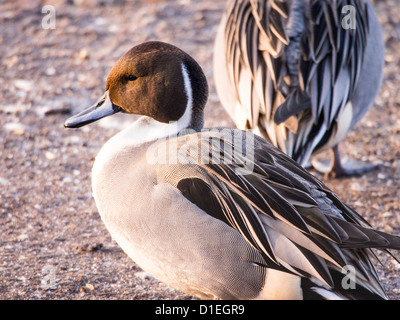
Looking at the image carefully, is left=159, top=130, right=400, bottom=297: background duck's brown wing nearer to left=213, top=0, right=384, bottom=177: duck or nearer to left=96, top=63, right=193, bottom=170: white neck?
left=96, top=63, right=193, bottom=170: white neck

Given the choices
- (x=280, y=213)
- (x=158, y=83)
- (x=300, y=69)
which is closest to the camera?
(x=280, y=213)

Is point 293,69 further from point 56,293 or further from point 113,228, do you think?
point 56,293

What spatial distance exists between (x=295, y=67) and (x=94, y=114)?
1267mm

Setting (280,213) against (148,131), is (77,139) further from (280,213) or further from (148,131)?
Answer: (280,213)

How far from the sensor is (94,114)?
10.2ft

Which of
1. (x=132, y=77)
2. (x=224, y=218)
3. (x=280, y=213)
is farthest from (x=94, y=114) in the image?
(x=280, y=213)

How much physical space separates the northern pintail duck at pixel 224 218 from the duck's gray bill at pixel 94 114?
223mm

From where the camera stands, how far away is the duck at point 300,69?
3.61 metres

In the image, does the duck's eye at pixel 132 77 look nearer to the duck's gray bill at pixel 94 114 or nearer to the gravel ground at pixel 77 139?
the duck's gray bill at pixel 94 114

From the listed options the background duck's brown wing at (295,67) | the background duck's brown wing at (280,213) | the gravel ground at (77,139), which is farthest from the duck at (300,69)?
the background duck's brown wing at (280,213)

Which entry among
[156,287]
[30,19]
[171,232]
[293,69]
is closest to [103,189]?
[171,232]

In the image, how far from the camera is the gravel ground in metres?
3.27

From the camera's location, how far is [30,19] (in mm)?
6336
